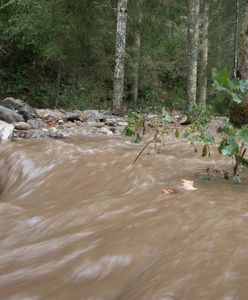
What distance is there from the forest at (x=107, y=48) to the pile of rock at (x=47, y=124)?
2307 mm

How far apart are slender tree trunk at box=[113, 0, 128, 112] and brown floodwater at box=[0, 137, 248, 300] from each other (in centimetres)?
654

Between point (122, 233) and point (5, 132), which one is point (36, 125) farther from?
point (122, 233)

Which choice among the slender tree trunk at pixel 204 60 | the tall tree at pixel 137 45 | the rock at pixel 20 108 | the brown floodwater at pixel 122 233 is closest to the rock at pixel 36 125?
the rock at pixel 20 108

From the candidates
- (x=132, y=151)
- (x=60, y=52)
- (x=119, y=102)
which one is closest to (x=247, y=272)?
(x=132, y=151)

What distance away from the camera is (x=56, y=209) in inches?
148

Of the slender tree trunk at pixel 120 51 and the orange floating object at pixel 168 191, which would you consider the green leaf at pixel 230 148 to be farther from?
the slender tree trunk at pixel 120 51

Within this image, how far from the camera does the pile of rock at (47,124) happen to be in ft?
25.2

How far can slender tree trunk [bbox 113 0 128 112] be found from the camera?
11273mm

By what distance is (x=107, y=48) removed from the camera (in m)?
14.3

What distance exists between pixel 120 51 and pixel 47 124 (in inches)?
137

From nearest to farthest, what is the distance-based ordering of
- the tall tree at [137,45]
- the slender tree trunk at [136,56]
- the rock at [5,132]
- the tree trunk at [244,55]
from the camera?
the rock at [5,132]
the tree trunk at [244,55]
the tall tree at [137,45]
the slender tree trunk at [136,56]

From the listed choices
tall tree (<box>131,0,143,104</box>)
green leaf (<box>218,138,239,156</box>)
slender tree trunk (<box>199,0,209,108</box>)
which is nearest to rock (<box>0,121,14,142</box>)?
green leaf (<box>218,138,239,156</box>)

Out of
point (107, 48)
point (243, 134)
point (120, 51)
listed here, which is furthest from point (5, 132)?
point (107, 48)

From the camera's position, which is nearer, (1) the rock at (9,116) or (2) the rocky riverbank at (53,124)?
(2) the rocky riverbank at (53,124)
